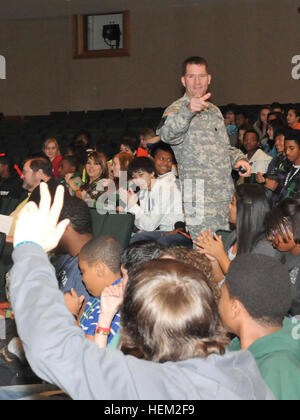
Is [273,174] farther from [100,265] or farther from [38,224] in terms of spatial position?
[38,224]

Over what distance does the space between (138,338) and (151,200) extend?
2804mm

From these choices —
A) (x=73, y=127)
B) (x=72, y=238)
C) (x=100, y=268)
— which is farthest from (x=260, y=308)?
(x=73, y=127)

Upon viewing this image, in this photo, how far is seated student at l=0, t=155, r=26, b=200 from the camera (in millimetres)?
5488

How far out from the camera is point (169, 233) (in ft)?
11.2

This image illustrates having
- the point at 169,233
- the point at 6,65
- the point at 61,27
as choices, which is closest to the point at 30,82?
the point at 6,65

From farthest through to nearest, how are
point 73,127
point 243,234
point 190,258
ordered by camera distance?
point 73,127, point 243,234, point 190,258

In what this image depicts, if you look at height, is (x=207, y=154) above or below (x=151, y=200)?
above

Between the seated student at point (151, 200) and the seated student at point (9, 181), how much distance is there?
72.0 inches

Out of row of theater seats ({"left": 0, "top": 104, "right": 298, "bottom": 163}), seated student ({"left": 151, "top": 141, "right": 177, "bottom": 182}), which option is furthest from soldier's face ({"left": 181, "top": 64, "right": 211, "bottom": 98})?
row of theater seats ({"left": 0, "top": 104, "right": 298, "bottom": 163})

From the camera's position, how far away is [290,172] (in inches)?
166

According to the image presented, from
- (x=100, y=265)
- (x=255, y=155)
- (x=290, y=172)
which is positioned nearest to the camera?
(x=100, y=265)

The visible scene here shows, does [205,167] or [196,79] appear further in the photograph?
[205,167]

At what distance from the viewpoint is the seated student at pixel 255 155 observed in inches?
216

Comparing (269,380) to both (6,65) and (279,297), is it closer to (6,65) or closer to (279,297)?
(279,297)
